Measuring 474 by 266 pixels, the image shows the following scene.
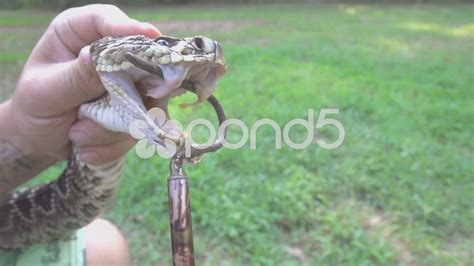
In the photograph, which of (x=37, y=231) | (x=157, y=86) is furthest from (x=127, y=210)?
(x=157, y=86)

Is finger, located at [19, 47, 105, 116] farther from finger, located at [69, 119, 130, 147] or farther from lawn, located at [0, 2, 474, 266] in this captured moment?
lawn, located at [0, 2, 474, 266]

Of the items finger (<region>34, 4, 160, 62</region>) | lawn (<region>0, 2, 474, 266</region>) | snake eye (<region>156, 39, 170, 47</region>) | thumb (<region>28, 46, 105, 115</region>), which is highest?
finger (<region>34, 4, 160, 62</region>)

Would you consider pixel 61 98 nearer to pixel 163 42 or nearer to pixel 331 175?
pixel 163 42

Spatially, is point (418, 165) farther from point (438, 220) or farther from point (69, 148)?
point (69, 148)

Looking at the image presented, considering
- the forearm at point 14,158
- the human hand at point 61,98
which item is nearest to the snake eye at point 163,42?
the human hand at point 61,98

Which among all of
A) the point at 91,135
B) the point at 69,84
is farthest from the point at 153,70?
the point at 91,135

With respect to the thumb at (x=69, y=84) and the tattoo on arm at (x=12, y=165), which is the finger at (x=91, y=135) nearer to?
the thumb at (x=69, y=84)

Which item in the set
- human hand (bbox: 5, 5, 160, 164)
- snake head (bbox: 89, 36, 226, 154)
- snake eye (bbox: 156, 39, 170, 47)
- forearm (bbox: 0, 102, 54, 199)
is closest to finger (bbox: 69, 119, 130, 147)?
human hand (bbox: 5, 5, 160, 164)
